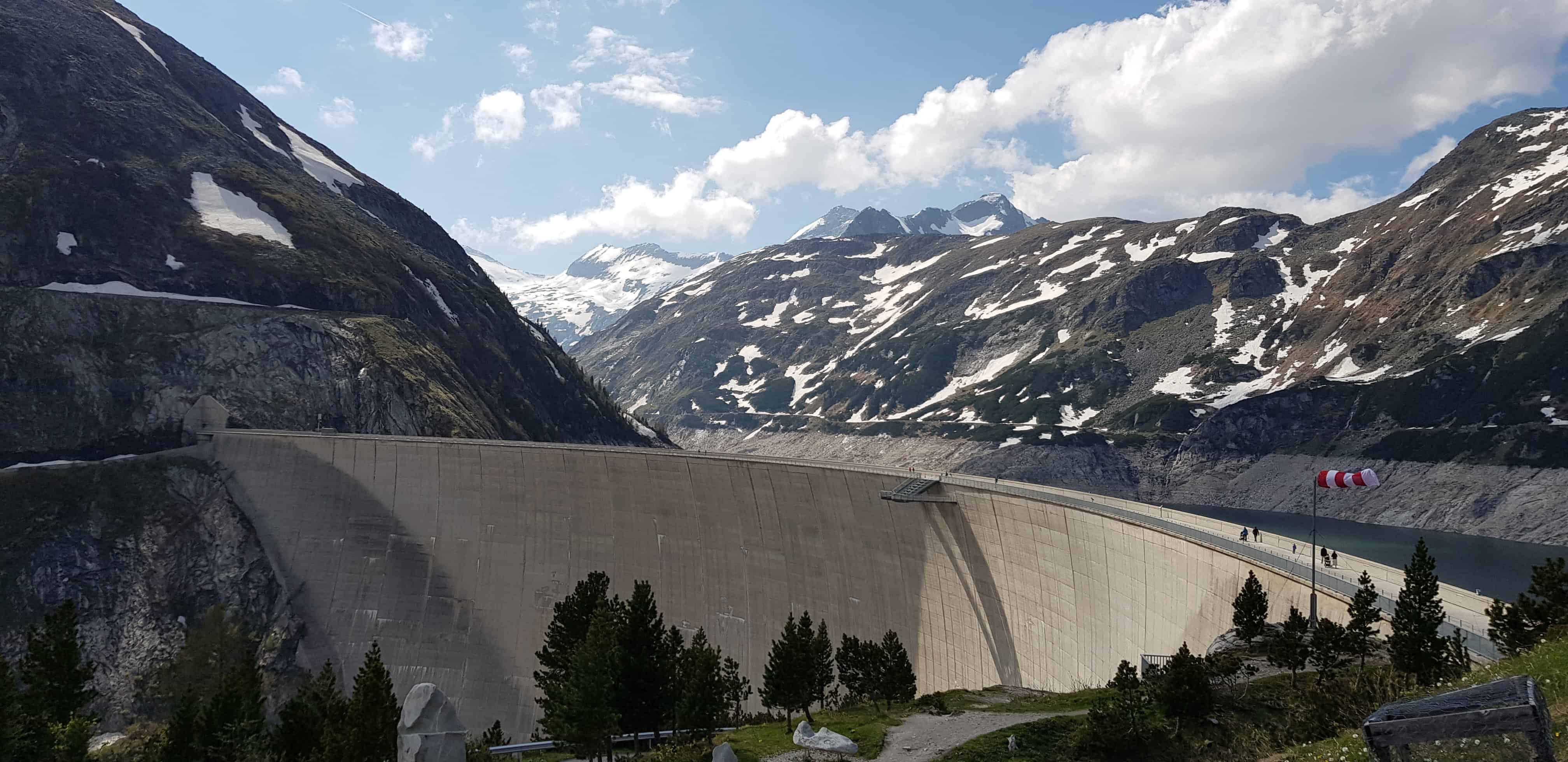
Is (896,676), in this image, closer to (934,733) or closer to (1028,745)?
(934,733)

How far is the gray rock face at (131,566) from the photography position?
2093 inches

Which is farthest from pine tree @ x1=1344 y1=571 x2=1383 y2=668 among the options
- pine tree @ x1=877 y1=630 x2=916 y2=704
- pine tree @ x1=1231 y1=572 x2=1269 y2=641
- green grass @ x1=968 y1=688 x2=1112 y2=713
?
pine tree @ x1=877 y1=630 x2=916 y2=704

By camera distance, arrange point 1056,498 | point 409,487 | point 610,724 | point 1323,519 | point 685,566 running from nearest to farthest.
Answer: point 610,724 < point 1056,498 < point 685,566 < point 409,487 < point 1323,519

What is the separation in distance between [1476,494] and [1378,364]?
165 feet

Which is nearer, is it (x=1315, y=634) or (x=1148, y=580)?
(x=1315, y=634)

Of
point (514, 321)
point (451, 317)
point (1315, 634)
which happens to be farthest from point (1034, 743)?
point (514, 321)

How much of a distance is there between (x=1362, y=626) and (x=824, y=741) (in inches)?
560

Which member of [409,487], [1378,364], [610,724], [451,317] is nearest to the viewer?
[610,724]

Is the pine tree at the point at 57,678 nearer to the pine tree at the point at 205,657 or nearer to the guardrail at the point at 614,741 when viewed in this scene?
the guardrail at the point at 614,741

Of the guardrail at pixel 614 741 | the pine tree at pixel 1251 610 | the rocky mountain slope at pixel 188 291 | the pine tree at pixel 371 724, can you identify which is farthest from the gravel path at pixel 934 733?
the rocky mountain slope at pixel 188 291

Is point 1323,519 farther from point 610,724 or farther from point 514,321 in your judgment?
point 610,724

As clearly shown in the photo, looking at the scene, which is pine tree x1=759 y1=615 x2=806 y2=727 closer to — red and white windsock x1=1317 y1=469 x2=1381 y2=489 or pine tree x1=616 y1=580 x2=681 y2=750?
pine tree x1=616 y1=580 x2=681 y2=750

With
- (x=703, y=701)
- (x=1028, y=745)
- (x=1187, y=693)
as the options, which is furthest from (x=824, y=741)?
(x=1187, y=693)

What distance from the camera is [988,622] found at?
4184cm
